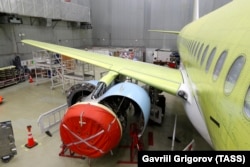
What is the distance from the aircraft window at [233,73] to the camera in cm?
223

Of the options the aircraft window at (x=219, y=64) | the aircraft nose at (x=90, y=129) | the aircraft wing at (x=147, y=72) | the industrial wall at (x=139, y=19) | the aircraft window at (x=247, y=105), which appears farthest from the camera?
the industrial wall at (x=139, y=19)

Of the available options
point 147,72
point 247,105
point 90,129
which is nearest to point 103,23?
point 147,72

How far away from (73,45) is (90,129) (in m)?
21.6

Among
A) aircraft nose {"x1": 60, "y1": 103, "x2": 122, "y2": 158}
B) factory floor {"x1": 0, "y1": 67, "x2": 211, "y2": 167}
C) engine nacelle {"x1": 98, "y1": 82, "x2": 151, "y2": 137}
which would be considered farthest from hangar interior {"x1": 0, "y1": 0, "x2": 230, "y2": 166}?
engine nacelle {"x1": 98, "y1": 82, "x2": 151, "y2": 137}

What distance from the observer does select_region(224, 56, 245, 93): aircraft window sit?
87.7 inches

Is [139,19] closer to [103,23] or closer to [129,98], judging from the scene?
[103,23]

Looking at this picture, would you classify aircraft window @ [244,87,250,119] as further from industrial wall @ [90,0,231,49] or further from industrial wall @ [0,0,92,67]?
industrial wall @ [90,0,231,49]

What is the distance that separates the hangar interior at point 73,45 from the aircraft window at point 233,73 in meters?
4.33

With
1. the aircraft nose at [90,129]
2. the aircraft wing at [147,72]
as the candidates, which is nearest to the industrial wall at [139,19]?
the aircraft wing at [147,72]

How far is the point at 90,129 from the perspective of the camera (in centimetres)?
448

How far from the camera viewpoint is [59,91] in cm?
1281

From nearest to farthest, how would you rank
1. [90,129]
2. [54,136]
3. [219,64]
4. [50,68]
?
[219,64] → [90,129] → [54,136] → [50,68]

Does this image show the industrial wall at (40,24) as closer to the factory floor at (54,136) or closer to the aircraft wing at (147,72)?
the factory floor at (54,136)

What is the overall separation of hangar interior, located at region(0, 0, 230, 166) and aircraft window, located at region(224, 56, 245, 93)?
433 centimetres
